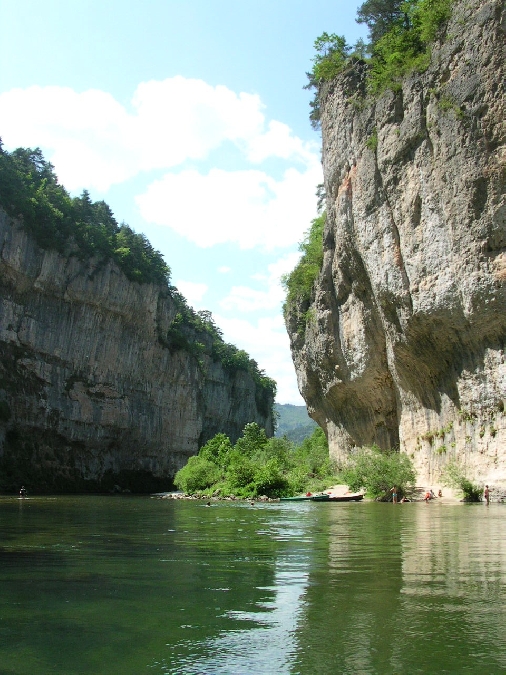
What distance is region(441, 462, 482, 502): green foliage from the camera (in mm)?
27453

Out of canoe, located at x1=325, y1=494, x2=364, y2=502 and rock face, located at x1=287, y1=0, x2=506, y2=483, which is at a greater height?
rock face, located at x1=287, y1=0, x2=506, y2=483

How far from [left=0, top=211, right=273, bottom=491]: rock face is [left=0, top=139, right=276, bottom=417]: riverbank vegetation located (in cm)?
128

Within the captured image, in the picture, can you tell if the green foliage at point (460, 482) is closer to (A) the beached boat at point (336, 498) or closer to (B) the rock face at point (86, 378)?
(A) the beached boat at point (336, 498)

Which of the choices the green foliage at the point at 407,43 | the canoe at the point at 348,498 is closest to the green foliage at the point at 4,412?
the canoe at the point at 348,498

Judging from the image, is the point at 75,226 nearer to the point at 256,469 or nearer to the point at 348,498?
the point at 256,469

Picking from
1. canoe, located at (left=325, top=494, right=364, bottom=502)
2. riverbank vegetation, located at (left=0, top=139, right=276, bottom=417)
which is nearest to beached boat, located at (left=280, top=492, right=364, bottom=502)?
canoe, located at (left=325, top=494, right=364, bottom=502)

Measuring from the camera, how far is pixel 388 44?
3675cm

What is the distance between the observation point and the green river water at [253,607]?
464 centimetres

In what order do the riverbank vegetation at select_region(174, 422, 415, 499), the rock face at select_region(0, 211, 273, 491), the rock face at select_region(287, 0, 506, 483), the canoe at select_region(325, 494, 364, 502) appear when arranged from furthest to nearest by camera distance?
1. the rock face at select_region(0, 211, 273, 491)
2. the canoe at select_region(325, 494, 364, 502)
3. the riverbank vegetation at select_region(174, 422, 415, 499)
4. the rock face at select_region(287, 0, 506, 483)

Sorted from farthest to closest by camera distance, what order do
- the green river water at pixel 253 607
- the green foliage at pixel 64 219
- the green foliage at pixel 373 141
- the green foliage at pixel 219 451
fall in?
the green foliage at pixel 64 219 → the green foliage at pixel 219 451 → the green foliage at pixel 373 141 → the green river water at pixel 253 607

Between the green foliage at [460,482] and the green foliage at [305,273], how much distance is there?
68.4ft

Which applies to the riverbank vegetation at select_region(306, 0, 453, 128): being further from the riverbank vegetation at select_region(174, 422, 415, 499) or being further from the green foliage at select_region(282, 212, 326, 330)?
the riverbank vegetation at select_region(174, 422, 415, 499)

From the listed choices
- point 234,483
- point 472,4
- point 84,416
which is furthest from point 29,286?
point 472,4

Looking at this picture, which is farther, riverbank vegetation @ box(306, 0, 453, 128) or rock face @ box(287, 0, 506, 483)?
riverbank vegetation @ box(306, 0, 453, 128)
